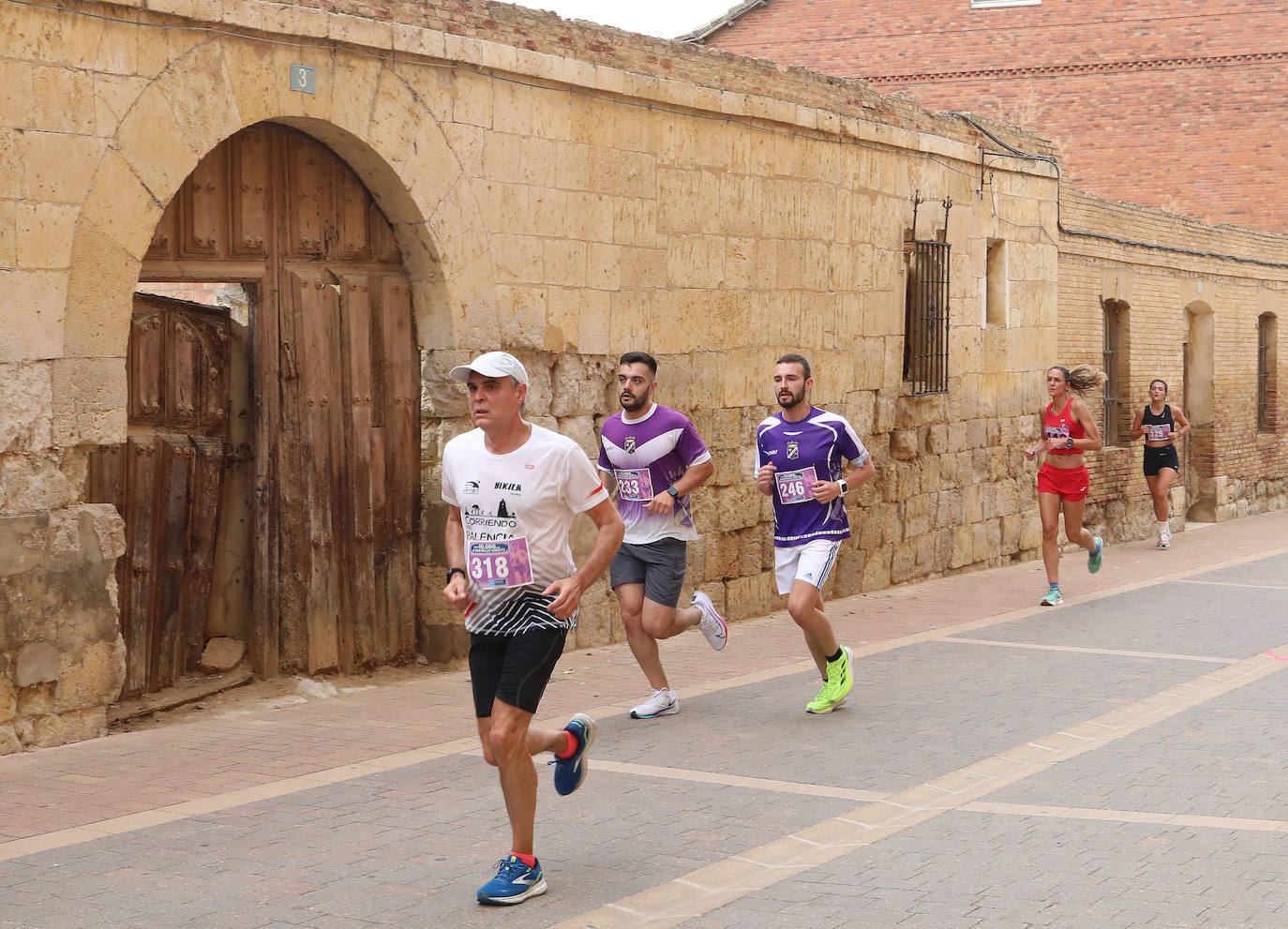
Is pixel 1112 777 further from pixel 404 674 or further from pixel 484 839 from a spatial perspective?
pixel 404 674

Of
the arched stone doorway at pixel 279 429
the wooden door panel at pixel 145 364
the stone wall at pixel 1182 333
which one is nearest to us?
the wooden door panel at pixel 145 364

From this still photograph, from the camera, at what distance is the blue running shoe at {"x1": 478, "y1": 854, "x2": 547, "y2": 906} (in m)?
4.89

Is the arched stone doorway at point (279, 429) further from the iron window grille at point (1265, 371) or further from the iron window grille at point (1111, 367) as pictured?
the iron window grille at point (1265, 371)

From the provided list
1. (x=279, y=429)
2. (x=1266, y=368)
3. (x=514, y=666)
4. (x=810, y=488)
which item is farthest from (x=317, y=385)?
(x=1266, y=368)

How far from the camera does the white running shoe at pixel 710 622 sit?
838 centimetres

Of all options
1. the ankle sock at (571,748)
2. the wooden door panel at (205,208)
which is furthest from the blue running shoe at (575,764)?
the wooden door panel at (205,208)

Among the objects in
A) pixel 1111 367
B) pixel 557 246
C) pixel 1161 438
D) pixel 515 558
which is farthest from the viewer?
pixel 1111 367

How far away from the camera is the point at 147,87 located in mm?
7625

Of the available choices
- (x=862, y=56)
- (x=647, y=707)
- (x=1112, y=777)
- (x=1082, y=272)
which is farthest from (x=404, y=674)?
(x=862, y=56)

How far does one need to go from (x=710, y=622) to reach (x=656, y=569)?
0.55 m

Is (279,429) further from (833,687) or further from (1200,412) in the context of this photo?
(1200,412)

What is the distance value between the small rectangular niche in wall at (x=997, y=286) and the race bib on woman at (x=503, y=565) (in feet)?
37.9

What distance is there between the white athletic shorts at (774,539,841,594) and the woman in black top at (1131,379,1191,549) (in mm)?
11116

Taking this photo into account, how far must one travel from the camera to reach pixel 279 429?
8.66 metres
